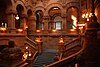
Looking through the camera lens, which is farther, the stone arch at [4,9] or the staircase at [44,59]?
the stone arch at [4,9]

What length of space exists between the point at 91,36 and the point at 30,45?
1678 centimetres

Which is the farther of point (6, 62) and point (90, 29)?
point (90, 29)

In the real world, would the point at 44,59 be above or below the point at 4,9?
below

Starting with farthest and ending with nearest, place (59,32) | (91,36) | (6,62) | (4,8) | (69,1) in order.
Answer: (69,1), (59,32), (4,8), (91,36), (6,62)

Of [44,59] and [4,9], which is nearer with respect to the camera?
[44,59]

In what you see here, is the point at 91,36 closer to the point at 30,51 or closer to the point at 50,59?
the point at 50,59

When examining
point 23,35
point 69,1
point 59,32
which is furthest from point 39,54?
point 69,1

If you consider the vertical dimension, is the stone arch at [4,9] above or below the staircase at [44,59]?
above

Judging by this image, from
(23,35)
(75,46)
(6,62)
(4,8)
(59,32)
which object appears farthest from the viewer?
(59,32)

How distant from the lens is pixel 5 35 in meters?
21.8

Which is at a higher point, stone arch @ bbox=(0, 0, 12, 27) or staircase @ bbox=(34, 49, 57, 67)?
stone arch @ bbox=(0, 0, 12, 27)

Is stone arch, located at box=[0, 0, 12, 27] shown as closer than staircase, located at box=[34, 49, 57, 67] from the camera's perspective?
No

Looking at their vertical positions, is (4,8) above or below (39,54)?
above

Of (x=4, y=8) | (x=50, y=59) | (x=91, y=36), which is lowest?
(x=50, y=59)
